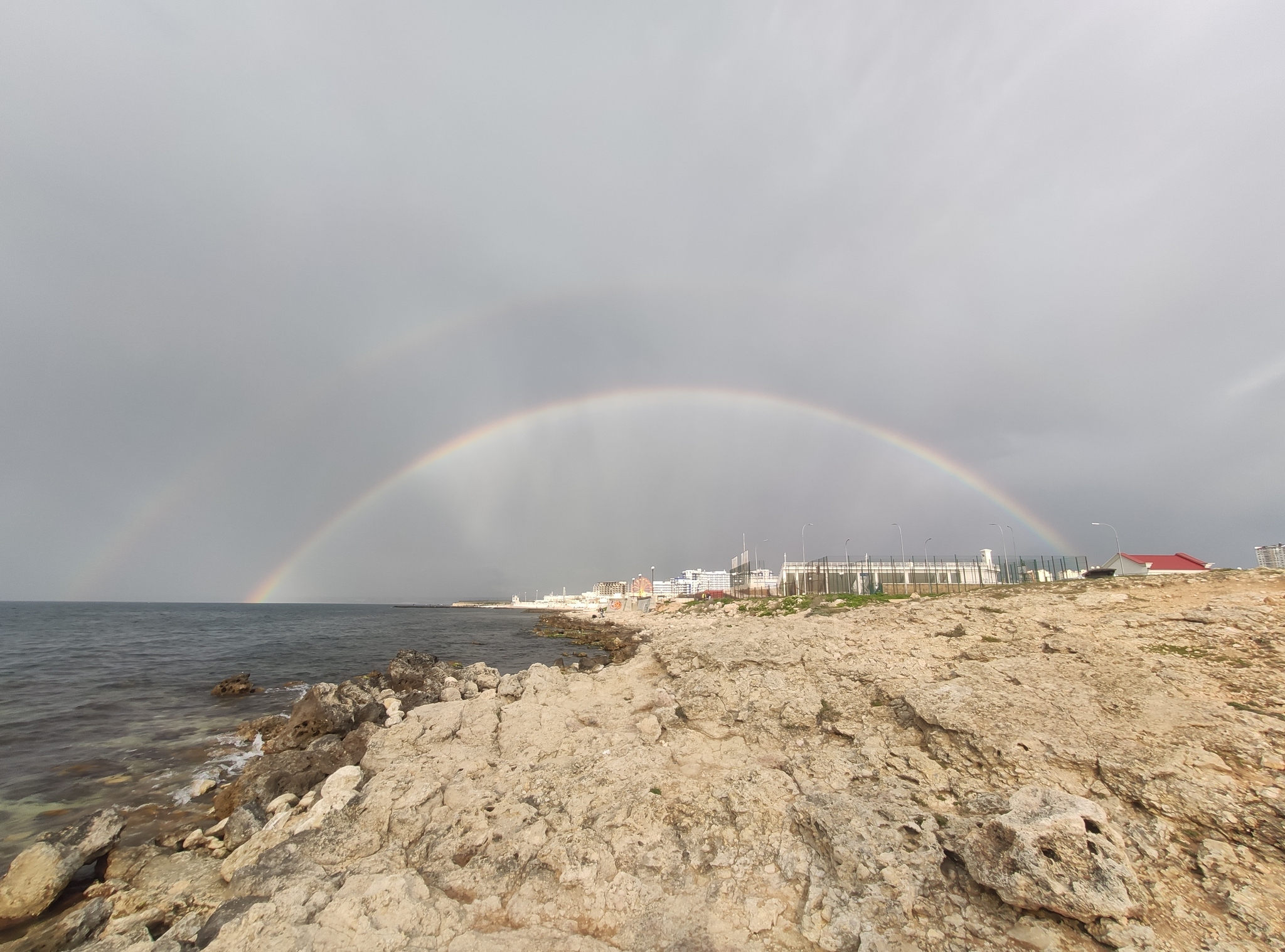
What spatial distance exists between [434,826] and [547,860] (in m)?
2.16

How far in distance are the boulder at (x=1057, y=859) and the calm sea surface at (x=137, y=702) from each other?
16.2 meters

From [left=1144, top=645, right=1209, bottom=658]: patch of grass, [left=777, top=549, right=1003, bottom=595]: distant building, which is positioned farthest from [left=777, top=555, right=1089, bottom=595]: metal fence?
[left=1144, top=645, right=1209, bottom=658]: patch of grass

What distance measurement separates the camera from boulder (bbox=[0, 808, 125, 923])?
7961mm

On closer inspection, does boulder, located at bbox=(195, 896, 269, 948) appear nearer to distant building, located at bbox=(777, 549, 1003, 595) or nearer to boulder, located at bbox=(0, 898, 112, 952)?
boulder, located at bbox=(0, 898, 112, 952)

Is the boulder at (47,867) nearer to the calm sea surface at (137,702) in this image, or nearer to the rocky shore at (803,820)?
the rocky shore at (803,820)

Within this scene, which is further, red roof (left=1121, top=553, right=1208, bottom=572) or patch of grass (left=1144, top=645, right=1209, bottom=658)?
red roof (left=1121, top=553, right=1208, bottom=572)

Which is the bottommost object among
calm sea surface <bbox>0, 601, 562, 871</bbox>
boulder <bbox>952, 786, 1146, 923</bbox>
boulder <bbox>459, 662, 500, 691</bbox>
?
calm sea surface <bbox>0, 601, 562, 871</bbox>

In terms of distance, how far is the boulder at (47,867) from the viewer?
26.1 feet

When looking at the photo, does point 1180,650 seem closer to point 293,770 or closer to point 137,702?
point 293,770

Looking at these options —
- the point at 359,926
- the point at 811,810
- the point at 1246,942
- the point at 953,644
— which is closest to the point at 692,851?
the point at 811,810

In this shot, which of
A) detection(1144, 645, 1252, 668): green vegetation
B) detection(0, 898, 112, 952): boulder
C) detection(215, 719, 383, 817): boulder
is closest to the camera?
detection(0, 898, 112, 952): boulder

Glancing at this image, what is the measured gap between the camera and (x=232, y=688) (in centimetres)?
2617

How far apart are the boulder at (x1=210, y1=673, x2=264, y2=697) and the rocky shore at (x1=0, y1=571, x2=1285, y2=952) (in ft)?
59.3

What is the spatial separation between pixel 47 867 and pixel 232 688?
21.3 metres
